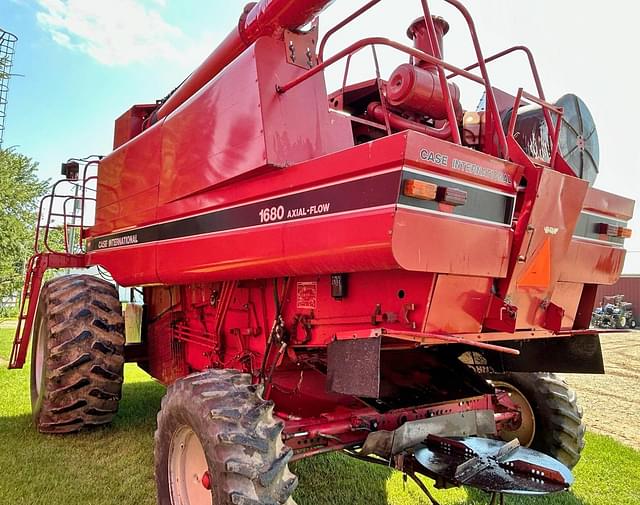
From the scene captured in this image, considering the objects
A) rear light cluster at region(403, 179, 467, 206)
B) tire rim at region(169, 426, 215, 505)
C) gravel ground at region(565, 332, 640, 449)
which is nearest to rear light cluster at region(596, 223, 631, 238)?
rear light cluster at region(403, 179, 467, 206)

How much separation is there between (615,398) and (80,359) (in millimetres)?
7536

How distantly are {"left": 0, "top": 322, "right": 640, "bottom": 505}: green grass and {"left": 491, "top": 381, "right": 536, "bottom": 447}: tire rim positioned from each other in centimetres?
44

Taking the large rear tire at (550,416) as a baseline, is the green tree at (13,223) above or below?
above

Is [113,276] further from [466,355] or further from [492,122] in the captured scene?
[492,122]

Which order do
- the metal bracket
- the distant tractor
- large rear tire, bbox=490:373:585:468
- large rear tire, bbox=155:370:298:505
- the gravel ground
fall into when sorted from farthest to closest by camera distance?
the distant tractor → the gravel ground → large rear tire, bbox=490:373:585:468 → the metal bracket → large rear tire, bbox=155:370:298:505

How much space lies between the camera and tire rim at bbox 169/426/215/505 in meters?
2.96

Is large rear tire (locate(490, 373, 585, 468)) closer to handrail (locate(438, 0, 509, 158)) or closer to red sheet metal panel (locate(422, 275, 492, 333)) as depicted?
red sheet metal panel (locate(422, 275, 492, 333))

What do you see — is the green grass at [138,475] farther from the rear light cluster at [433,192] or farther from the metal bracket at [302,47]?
the metal bracket at [302,47]

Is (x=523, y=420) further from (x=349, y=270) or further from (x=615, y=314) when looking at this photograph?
(x=615, y=314)

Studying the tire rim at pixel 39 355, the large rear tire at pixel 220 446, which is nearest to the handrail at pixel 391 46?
the large rear tire at pixel 220 446

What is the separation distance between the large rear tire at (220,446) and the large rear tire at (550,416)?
241 cm

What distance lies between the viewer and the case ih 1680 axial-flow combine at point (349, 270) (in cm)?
243

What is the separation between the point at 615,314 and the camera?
22078 millimetres

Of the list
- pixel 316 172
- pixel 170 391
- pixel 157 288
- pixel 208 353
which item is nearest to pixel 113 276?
pixel 157 288
